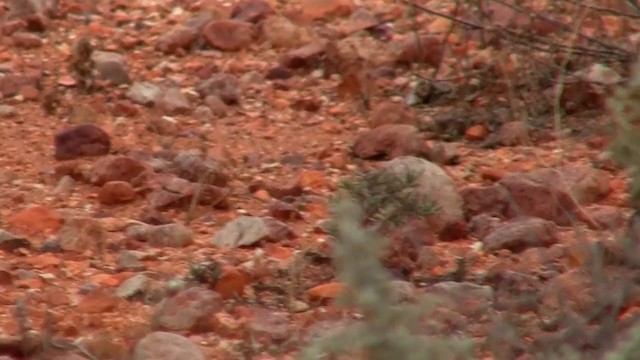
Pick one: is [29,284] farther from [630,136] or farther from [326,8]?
[326,8]

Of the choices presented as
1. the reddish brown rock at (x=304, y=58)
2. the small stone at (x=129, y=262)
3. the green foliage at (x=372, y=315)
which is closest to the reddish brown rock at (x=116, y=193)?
the small stone at (x=129, y=262)

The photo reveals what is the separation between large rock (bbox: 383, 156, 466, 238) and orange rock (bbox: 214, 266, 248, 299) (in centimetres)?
52

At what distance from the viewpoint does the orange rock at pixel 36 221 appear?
3.27 m

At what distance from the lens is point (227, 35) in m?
4.70

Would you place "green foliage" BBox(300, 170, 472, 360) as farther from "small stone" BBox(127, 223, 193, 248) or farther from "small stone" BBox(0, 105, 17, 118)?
"small stone" BBox(0, 105, 17, 118)

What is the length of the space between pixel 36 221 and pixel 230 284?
613 millimetres

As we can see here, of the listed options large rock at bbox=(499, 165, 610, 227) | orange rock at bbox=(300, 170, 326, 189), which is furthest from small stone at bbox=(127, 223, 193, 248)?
large rock at bbox=(499, 165, 610, 227)

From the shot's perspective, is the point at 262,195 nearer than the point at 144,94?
Yes

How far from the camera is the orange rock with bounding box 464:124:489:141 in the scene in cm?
393

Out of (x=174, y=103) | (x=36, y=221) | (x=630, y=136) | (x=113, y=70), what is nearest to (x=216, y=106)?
(x=174, y=103)

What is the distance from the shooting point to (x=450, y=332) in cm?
230

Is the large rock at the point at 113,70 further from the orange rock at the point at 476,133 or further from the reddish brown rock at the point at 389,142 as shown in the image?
the orange rock at the point at 476,133

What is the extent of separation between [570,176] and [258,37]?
A: 1.60m

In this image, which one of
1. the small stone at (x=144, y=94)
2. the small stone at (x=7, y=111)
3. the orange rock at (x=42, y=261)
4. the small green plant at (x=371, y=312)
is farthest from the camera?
the small stone at (x=144, y=94)
